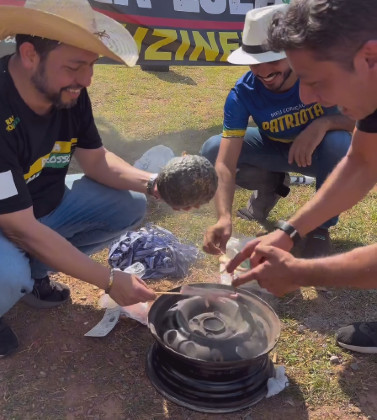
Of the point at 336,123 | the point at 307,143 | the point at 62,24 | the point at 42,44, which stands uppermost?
the point at 62,24

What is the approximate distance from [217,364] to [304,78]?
4.86ft

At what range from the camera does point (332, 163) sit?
414 cm

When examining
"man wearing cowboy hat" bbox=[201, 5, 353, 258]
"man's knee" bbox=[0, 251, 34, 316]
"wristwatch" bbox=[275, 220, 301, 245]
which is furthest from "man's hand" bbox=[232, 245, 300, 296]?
"man's knee" bbox=[0, 251, 34, 316]

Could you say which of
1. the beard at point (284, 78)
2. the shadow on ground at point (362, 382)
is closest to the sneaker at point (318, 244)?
the shadow on ground at point (362, 382)

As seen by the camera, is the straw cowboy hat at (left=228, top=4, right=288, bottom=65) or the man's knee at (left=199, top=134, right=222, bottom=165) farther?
the man's knee at (left=199, top=134, right=222, bottom=165)

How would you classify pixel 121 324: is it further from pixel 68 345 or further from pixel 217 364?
pixel 217 364

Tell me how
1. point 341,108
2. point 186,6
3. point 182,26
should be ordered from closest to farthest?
point 341,108, point 186,6, point 182,26

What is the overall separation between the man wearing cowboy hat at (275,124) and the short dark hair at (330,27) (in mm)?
1615

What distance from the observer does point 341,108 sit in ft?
8.17

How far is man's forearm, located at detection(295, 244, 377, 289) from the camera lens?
2512 millimetres

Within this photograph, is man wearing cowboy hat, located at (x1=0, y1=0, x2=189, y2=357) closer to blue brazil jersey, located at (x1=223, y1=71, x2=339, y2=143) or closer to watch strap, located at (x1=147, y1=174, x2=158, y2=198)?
watch strap, located at (x1=147, y1=174, x2=158, y2=198)

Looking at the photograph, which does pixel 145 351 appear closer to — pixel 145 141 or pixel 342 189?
pixel 342 189

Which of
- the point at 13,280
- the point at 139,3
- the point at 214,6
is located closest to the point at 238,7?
the point at 214,6

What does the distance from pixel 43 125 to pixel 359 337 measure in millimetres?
2399
